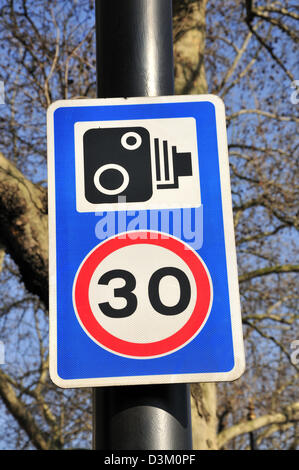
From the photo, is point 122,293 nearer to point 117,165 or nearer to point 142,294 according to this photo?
point 142,294

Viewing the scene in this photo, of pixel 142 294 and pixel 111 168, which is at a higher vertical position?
pixel 111 168

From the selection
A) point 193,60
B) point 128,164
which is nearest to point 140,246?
point 128,164

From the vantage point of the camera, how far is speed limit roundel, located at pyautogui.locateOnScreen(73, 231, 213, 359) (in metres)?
1.61

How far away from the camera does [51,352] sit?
5.31 ft

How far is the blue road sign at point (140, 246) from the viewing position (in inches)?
62.9

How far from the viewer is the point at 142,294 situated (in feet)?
5.34

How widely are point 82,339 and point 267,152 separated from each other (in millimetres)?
7000

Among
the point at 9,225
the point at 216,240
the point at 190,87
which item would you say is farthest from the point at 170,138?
the point at 190,87

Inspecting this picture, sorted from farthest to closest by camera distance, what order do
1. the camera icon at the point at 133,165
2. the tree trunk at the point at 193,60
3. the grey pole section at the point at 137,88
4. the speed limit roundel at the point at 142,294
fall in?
the tree trunk at the point at 193,60, the camera icon at the point at 133,165, the speed limit roundel at the point at 142,294, the grey pole section at the point at 137,88

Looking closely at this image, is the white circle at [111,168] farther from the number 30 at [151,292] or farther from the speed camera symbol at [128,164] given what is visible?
the number 30 at [151,292]

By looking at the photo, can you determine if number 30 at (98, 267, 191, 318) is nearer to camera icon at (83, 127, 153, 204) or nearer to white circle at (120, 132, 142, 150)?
Answer: camera icon at (83, 127, 153, 204)

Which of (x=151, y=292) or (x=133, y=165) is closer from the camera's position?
(x=151, y=292)

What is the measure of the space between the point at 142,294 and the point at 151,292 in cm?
2

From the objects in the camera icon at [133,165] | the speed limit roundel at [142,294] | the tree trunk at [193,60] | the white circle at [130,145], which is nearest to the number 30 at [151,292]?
the speed limit roundel at [142,294]
